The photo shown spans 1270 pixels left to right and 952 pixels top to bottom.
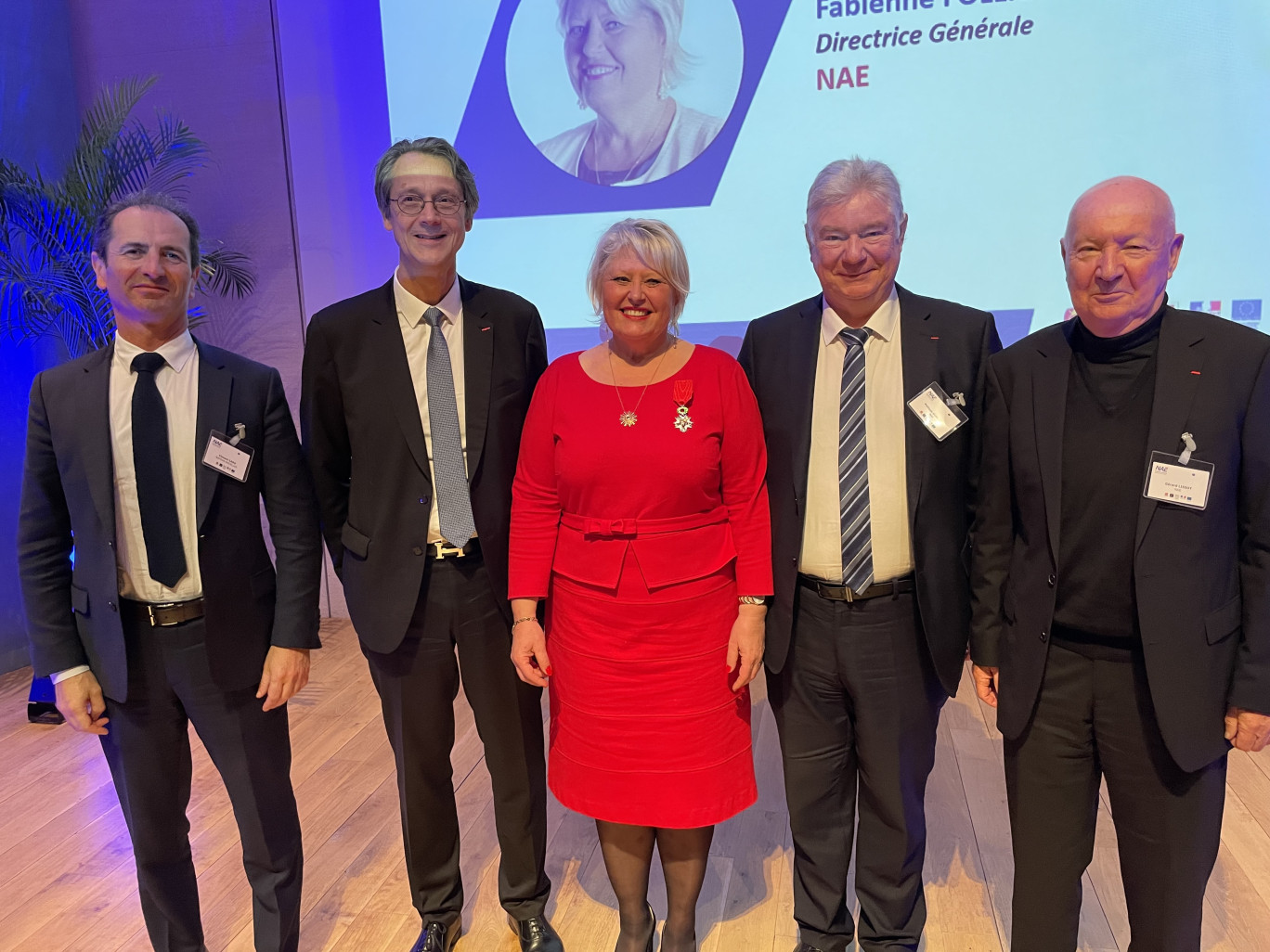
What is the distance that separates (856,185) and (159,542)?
1710mm

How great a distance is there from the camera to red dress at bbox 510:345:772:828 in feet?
6.11

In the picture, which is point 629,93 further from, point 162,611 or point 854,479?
point 162,611

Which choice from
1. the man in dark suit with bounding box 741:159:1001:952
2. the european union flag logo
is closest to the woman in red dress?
the man in dark suit with bounding box 741:159:1001:952

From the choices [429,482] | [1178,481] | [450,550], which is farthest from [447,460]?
[1178,481]

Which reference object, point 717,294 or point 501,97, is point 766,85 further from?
point 501,97

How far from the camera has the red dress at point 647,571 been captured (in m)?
1.86

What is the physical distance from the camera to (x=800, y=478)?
193 cm

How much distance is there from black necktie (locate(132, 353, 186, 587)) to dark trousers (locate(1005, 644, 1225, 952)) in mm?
1864

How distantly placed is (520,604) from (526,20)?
10.0 ft

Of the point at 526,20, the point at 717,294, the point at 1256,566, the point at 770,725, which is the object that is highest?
the point at 526,20

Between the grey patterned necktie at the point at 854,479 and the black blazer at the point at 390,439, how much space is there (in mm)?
813

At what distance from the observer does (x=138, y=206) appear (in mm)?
1880

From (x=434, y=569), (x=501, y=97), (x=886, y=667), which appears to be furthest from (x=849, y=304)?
(x=501, y=97)

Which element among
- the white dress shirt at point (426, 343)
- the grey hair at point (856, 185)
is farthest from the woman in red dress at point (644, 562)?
the grey hair at point (856, 185)
